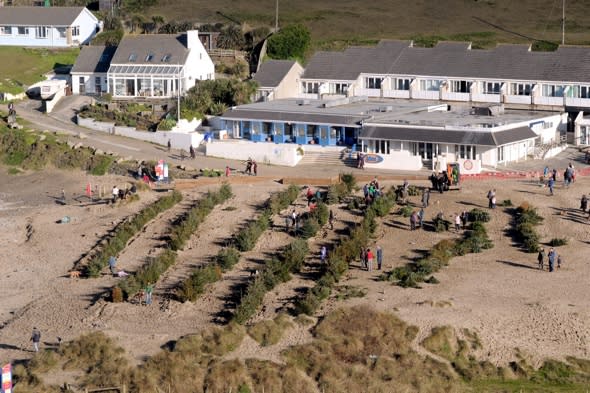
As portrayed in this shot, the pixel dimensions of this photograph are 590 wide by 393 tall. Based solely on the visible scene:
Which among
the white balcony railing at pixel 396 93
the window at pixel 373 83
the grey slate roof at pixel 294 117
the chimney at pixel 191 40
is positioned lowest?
the grey slate roof at pixel 294 117

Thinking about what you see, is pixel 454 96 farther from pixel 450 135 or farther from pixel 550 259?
pixel 550 259

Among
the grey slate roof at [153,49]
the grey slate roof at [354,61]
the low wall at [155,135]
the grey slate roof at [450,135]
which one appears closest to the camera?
the grey slate roof at [450,135]

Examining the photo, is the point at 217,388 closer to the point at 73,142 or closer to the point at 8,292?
the point at 8,292

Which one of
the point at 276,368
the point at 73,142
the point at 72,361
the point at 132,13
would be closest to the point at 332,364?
the point at 276,368

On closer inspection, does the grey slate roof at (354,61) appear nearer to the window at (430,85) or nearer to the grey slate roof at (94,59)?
the window at (430,85)

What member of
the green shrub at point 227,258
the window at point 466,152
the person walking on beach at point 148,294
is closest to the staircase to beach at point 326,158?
the window at point 466,152

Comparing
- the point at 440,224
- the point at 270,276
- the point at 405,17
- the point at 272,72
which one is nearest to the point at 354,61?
the point at 272,72

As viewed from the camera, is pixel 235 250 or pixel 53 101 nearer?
pixel 235 250
